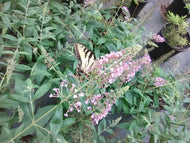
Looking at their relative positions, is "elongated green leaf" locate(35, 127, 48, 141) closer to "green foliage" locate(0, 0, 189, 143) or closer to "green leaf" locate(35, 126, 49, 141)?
"green leaf" locate(35, 126, 49, 141)

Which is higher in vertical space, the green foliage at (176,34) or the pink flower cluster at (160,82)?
the green foliage at (176,34)

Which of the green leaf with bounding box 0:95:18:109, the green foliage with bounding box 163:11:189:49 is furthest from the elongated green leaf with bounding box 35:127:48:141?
the green foliage with bounding box 163:11:189:49

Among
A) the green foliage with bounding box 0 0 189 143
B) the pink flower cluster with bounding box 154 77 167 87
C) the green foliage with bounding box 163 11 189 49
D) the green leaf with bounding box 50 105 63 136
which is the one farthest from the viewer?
the green foliage with bounding box 163 11 189 49

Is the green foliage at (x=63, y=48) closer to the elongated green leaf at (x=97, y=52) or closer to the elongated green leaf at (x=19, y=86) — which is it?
the elongated green leaf at (x=97, y=52)

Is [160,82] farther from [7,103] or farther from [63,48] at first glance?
[7,103]

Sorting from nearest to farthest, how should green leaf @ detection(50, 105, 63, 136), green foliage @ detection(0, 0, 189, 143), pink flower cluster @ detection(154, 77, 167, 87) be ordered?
green leaf @ detection(50, 105, 63, 136)
green foliage @ detection(0, 0, 189, 143)
pink flower cluster @ detection(154, 77, 167, 87)

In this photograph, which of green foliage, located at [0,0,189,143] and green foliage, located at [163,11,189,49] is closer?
green foliage, located at [0,0,189,143]

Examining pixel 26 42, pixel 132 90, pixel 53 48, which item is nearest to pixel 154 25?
pixel 132 90

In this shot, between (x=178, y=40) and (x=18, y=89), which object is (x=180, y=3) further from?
(x=18, y=89)

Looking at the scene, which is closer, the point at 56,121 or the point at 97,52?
the point at 56,121

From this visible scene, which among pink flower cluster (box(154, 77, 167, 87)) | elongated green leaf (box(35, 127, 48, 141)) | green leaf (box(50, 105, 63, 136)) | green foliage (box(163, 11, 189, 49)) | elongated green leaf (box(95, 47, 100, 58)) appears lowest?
elongated green leaf (box(35, 127, 48, 141))

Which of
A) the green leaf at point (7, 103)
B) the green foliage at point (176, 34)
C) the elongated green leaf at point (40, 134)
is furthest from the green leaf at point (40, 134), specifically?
the green foliage at point (176, 34)

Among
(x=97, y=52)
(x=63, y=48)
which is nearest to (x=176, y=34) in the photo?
(x=97, y=52)
